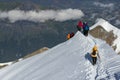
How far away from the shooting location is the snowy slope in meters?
50.3

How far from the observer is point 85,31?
70938mm

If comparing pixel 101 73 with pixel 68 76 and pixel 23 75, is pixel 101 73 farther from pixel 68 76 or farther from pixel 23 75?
pixel 23 75

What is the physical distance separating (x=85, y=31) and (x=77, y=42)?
2.71 m

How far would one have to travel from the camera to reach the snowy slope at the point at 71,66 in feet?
165

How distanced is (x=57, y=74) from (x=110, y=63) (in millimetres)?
8009

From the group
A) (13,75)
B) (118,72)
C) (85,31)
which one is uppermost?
(85,31)

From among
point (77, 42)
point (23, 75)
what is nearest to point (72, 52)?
point (77, 42)

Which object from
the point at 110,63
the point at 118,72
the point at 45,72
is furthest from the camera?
the point at 45,72

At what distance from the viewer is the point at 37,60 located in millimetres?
71438

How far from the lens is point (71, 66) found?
58.0 m

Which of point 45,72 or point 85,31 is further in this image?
point 85,31

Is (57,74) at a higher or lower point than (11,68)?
lower

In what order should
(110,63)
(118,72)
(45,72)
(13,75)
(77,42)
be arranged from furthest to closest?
(77,42), (13,75), (45,72), (110,63), (118,72)

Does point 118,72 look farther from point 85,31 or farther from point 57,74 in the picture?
point 85,31
